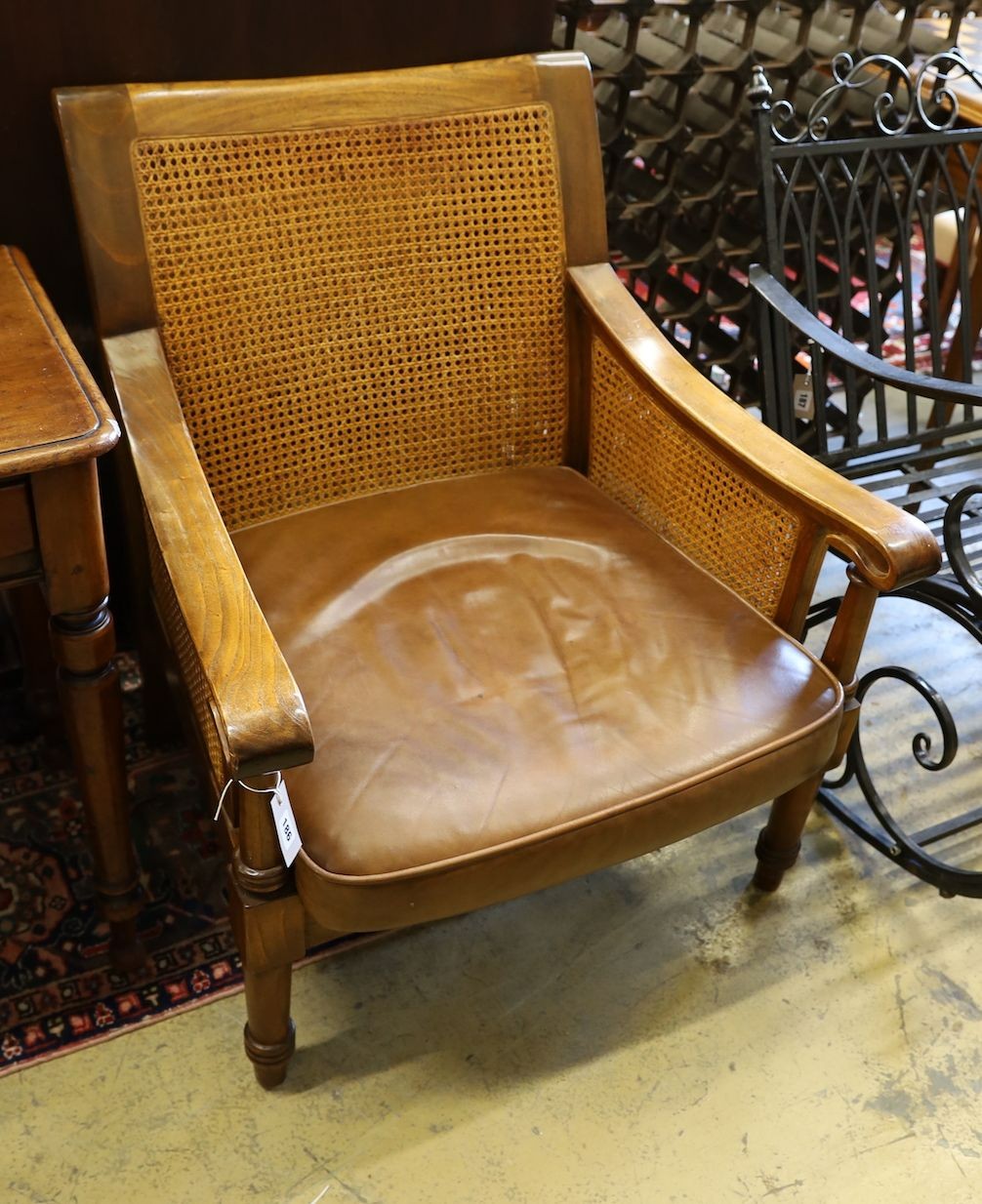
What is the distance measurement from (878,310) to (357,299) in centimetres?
93

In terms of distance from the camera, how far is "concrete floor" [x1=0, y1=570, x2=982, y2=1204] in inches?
50.4

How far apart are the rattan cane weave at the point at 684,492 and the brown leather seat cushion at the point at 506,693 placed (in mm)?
39

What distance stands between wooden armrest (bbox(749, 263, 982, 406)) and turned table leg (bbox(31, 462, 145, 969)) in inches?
40.1

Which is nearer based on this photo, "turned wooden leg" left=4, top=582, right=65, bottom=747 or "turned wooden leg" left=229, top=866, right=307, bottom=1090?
"turned wooden leg" left=229, top=866, right=307, bottom=1090

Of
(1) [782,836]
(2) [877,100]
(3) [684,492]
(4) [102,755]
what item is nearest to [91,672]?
(4) [102,755]

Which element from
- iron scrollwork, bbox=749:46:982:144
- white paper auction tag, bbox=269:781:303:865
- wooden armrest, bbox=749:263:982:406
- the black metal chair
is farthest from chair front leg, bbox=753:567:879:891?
iron scrollwork, bbox=749:46:982:144

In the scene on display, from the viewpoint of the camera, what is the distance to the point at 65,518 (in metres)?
1.05

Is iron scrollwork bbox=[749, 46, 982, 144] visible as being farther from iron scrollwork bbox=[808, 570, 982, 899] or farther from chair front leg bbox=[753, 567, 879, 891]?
chair front leg bbox=[753, 567, 879, 891]

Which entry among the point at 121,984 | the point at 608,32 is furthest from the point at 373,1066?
the point at 608,32

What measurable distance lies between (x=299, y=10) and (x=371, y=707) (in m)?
0.86

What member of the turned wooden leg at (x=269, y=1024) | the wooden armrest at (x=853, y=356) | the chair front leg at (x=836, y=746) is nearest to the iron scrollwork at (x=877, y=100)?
the wooden armrest at (x=853, y=356)

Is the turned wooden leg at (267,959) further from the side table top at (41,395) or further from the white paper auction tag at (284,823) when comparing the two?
the side table top at (41,395)

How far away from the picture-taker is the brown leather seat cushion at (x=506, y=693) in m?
1.10

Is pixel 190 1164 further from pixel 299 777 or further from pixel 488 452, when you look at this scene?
pixel 488 452
